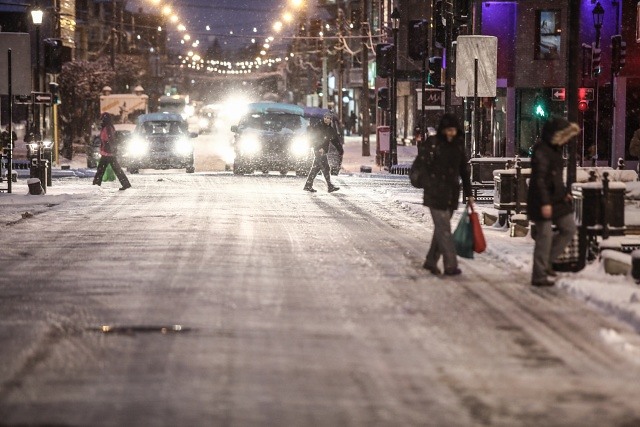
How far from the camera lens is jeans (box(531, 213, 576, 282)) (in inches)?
522

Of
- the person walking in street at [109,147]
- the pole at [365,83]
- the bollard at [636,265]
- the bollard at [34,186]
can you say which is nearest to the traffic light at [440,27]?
the person walking in street at [109,147]

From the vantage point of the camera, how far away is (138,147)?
39.8 metres

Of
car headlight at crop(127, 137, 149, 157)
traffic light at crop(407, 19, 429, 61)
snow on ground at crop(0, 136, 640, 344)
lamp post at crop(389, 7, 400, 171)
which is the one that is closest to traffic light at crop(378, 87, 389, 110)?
lamp post at crop(389, 7, 400, 171)

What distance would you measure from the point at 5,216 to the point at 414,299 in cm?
1240

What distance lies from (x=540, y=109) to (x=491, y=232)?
108 ft

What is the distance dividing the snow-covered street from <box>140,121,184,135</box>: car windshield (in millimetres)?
21927

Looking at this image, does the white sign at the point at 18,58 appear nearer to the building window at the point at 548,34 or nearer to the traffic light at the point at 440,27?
the traffic light at the point at 440,27

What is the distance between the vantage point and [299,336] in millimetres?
9938

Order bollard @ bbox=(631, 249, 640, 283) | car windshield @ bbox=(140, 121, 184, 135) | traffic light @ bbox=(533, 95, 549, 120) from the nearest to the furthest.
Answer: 1. bollard @ bbox=(631, 249, 640, 283)
2. car windshield @ bbox=(140, 121, 184, 135)
3. traffic light @ bbox=(533, 95, 549, 120)

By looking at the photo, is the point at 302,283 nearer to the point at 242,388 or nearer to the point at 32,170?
the point at 242,388

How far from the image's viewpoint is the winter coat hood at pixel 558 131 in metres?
13.1

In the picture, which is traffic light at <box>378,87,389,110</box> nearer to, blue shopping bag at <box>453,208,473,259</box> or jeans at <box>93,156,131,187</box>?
jeans at <box>93,156,131,187</box>

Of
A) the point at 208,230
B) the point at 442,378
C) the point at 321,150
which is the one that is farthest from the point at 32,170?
the point at 442,378

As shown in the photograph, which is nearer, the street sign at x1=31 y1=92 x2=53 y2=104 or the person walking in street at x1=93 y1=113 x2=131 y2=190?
the person walking in street at x1=93 y1=113 x2=131 y2=190
